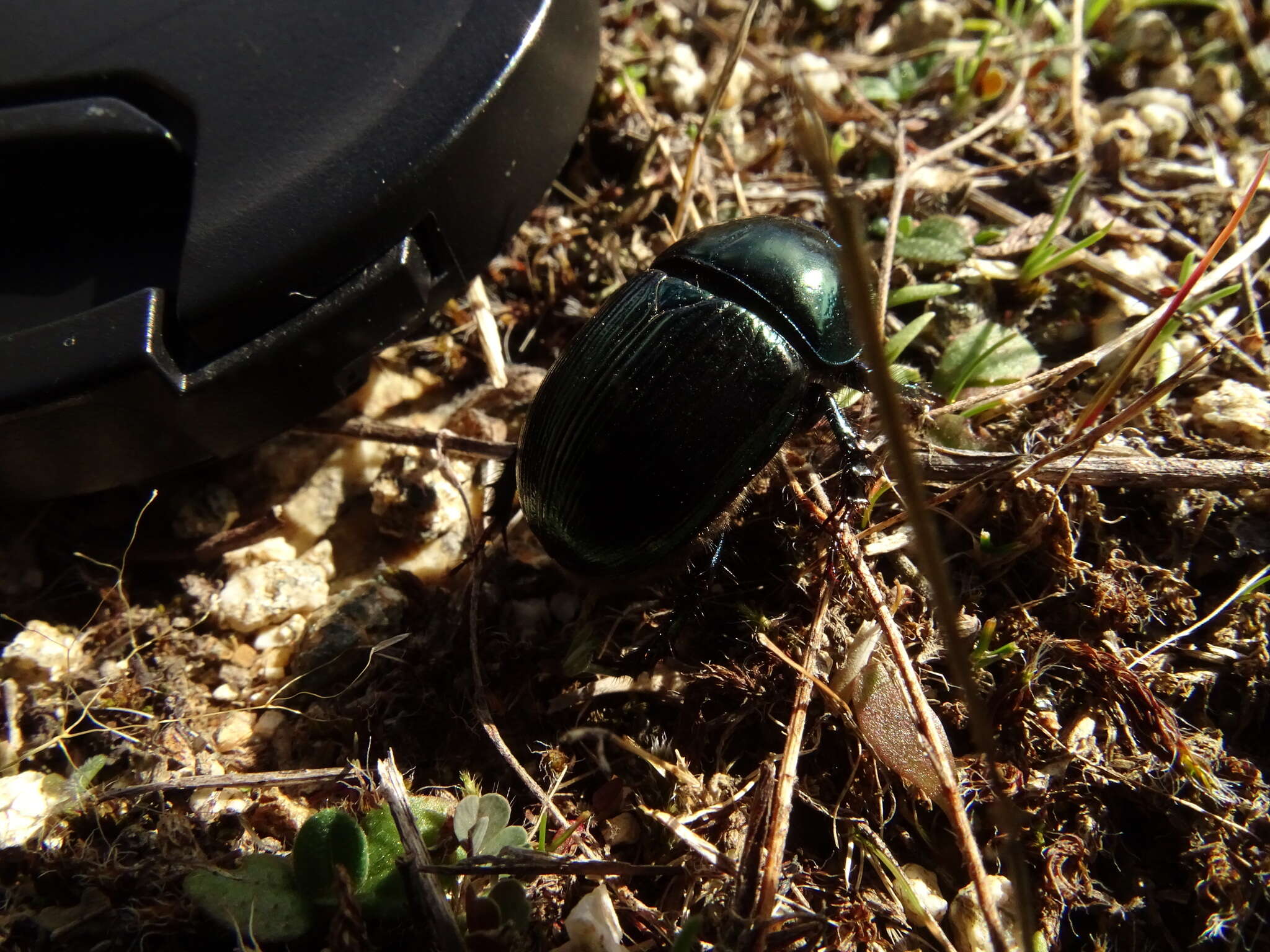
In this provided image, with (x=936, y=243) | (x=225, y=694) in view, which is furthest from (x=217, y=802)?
(x=936, y=243)

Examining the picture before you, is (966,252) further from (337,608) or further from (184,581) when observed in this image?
(184,581)

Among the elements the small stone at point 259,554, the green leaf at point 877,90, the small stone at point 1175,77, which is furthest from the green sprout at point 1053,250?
the small stone at point 259,554

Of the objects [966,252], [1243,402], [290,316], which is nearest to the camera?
[290,316]

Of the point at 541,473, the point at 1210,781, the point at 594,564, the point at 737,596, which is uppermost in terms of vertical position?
the point at 541,473

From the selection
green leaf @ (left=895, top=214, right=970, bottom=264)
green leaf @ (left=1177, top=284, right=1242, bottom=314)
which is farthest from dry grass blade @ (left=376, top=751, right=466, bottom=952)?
green leaf @ (left=1177, top=284, right=1242, bottom=314)

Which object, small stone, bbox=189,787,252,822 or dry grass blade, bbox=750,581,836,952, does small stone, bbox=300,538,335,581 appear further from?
dry grass blade, bbox=750,581,836,952

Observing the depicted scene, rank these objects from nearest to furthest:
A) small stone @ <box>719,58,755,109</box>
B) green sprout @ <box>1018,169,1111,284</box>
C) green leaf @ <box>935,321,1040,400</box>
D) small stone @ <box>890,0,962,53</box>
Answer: green leaf @ <box>935,321,1040,400</box> < green sprout @ <box>1018,169,1111,284</box> < small stone @ <box>719,58,755,109</box> < small stone @ <box>890,0,962,53</box>

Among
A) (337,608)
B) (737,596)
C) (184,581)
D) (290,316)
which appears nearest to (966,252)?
(737,596)

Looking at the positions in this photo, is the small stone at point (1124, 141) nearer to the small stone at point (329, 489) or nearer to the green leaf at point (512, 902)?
the small stone at point (329, 489)
